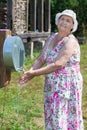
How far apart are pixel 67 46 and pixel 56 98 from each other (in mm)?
516

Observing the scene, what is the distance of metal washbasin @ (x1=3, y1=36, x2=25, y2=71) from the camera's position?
12.7ft

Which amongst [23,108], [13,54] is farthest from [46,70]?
[23,108]

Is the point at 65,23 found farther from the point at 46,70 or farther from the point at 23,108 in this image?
the point at 23,108

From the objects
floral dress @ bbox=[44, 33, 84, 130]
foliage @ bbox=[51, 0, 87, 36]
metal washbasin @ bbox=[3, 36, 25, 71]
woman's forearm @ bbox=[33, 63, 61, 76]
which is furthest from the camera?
foliage @ bbox=[51, 0, 87, 36]

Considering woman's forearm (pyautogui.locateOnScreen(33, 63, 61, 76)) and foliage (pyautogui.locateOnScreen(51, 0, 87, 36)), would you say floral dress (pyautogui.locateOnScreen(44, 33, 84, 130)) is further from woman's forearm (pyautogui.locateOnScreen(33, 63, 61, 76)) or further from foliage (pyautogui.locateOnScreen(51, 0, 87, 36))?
foliage (pyautogui.locateOnScreen(51, 0, 87, 36))

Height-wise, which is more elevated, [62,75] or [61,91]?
[62,75]

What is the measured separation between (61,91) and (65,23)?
65 cm

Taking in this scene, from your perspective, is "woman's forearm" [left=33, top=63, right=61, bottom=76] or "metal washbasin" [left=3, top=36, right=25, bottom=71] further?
"woman's forearm" [left=33, top=63, right=61, bottom=76]

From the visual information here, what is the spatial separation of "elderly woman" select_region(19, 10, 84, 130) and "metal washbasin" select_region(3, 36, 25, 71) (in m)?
0.22

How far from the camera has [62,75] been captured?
4.25m

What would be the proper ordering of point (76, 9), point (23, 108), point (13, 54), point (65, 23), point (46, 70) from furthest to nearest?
point (76, 9) < point (23, 108) < point (65, 23) < point (46, 70) < point (13, 54)

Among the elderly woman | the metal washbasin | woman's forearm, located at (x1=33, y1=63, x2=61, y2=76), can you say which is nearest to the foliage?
the elderly woman

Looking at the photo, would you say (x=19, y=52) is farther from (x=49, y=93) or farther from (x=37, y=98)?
(x=37, y=98)

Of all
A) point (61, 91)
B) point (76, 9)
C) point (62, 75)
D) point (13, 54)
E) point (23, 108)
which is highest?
point (76, 9)
